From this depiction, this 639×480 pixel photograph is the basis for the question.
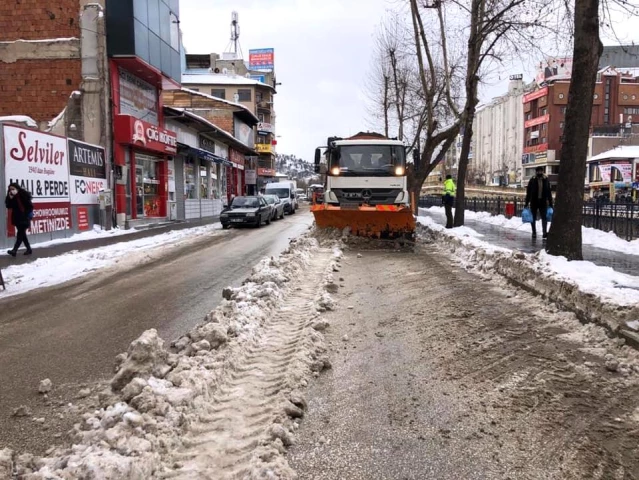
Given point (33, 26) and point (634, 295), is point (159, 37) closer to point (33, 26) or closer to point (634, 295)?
point (33, 26)

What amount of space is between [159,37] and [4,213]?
44.6 feet

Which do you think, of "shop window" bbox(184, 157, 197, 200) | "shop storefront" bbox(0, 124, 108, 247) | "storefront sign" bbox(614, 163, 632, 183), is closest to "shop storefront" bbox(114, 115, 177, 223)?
"shop storefront" bbox(0, 124, 108, 247)

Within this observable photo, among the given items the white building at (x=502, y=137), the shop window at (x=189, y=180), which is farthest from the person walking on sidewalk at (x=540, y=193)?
the white building at (x=502, y=137)

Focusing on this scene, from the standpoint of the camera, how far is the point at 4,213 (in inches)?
560

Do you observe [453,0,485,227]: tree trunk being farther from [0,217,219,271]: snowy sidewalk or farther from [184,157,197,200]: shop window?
[184,157,197,200]: shop window

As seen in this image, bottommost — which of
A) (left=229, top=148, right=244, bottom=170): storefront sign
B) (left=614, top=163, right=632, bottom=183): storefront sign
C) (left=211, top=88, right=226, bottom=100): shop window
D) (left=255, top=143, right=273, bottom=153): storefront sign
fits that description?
(left=614, top=163, right=632, bottom=183): storefront sign

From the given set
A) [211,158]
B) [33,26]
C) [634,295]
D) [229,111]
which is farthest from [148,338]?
[229,111]

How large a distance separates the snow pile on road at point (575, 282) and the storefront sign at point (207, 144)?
92.6 feet

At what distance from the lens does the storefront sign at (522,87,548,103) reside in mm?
79938

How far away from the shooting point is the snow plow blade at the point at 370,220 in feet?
45.2

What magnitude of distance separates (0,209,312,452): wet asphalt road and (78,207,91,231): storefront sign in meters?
8.58

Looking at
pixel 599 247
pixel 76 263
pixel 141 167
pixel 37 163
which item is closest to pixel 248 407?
pixel 76 263

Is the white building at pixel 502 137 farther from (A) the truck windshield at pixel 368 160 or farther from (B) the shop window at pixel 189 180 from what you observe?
(A) the truck windshield at pixel 368 160

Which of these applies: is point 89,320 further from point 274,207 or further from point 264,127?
point 264,127
